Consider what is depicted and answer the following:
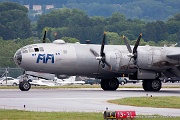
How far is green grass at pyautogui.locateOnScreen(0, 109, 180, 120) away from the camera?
39.9m

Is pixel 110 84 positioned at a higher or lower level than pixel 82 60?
lower

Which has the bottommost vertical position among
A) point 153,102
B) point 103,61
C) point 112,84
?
point 153,102

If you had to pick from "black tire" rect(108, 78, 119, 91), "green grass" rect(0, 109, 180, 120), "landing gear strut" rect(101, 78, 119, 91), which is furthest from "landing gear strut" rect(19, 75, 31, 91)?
"green grass" rect(0, 109, 180, 120)

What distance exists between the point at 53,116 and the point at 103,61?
23.5 m

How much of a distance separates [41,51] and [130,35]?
434 feet

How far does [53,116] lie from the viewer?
133 feet

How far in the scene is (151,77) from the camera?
64250 mm

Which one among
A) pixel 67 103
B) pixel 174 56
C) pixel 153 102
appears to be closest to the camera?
pixel 153 102

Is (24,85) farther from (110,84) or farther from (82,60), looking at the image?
(110,84)

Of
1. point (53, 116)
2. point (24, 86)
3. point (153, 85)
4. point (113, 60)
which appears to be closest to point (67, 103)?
point (53, 116)

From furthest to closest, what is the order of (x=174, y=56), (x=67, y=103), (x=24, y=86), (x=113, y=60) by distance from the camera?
1. (x=24, y=86)
2. (x=174, y=56)
3. (x=113, y=60)
4. (x=67, y=103)

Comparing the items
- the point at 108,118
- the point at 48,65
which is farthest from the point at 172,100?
the point at 48,65

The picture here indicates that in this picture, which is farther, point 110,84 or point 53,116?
point 110,84

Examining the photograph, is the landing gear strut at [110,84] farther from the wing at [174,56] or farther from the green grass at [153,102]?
the green grass at [153,102]
